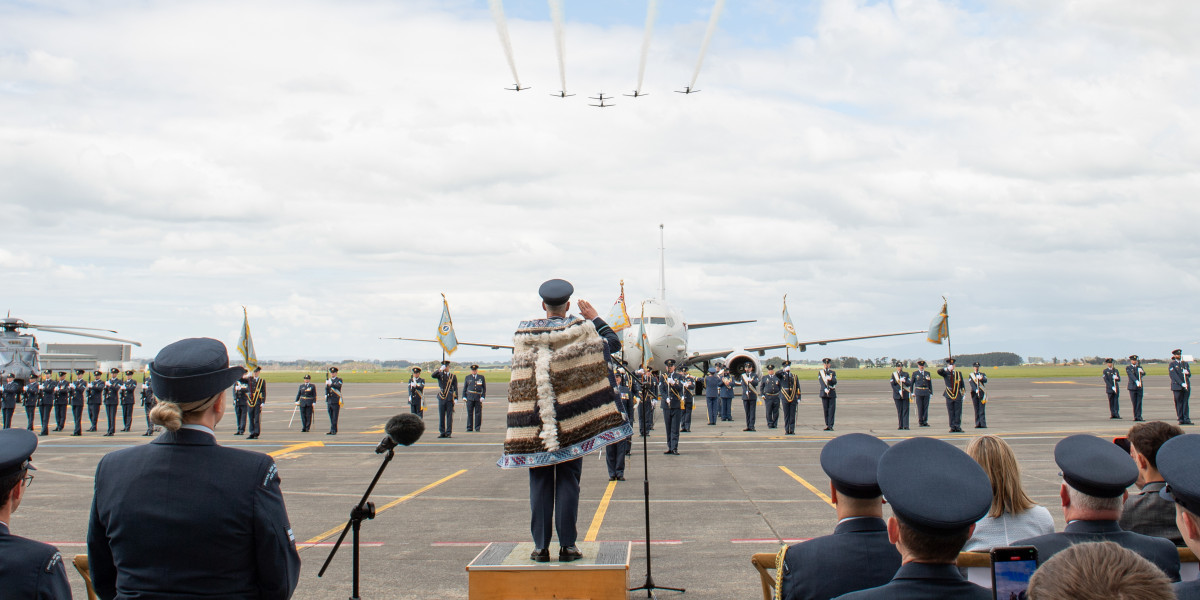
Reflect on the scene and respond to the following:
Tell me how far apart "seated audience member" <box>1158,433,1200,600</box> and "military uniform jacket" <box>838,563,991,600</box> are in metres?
0.63

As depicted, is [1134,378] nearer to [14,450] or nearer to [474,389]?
[474,389]

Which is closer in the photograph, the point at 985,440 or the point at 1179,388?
the point at 985,440

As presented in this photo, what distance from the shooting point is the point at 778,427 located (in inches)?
954

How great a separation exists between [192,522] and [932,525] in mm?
2443

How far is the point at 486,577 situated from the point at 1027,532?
3056 mm

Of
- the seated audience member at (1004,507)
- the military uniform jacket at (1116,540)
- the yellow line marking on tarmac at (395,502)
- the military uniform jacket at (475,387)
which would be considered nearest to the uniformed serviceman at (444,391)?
the military uniform jacket at (475,387)

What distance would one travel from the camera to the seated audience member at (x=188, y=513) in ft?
9.21

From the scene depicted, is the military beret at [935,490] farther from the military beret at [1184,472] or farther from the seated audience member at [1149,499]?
the seated audience member at [1149,499]

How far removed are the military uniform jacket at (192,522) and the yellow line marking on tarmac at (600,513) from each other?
571 cm

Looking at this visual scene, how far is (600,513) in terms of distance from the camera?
32.6 ft

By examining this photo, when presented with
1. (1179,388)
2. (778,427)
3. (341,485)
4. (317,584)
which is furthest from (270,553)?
(1179,388)

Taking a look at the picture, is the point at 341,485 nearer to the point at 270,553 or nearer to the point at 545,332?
the point at 545,332

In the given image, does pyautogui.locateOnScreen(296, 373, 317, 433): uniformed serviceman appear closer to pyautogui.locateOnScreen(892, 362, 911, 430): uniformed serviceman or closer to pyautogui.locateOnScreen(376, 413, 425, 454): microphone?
pyautogui.locateOnScreen(892, 362, 911, 430): uniformed serviceman

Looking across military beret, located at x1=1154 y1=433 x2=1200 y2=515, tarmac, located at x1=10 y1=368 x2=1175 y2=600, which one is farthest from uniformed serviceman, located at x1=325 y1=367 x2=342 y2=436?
military beret, located at x1=1154 y1=433 x2=1200 y2=515
